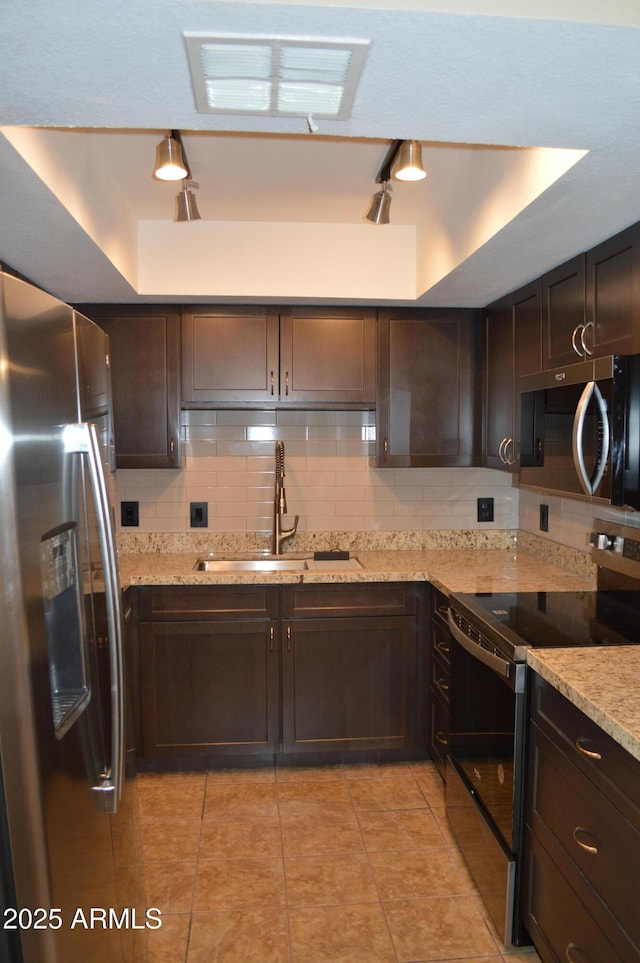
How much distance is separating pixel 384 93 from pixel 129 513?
8.37ft

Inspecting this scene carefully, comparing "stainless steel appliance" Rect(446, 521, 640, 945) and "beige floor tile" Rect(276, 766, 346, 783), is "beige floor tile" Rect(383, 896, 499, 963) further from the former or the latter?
"beige floor tile" Rect(276, 766, 346, 783)

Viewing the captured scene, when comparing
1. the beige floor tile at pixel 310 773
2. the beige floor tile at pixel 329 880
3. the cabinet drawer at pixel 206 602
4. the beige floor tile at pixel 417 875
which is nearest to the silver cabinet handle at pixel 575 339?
the cabinet drawer at pixel 206 602

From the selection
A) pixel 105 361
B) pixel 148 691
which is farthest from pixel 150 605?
pixel 105 361

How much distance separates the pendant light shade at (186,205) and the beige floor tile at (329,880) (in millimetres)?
2363

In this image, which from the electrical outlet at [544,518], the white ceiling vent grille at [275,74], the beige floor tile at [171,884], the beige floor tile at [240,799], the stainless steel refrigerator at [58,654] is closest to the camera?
the stainless steel refrigerator at [58,654]

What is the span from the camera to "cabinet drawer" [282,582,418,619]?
9.75ft

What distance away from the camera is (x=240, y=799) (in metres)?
2.80

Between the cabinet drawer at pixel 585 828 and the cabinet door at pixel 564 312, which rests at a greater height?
the cabinet door at pixel 564 312

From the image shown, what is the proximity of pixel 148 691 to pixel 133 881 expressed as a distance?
1373 millimetres

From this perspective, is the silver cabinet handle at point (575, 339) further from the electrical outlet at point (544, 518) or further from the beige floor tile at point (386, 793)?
the beige floor tile at point (386, 793)

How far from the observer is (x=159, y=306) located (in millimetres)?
3137

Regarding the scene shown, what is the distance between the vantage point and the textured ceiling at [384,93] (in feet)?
3.52

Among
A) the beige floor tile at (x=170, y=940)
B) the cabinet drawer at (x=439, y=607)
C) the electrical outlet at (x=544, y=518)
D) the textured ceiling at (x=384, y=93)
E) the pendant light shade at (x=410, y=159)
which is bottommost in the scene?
the beige floor tile at (x=170, y=940)

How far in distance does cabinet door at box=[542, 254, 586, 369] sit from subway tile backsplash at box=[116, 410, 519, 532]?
1.14 m
